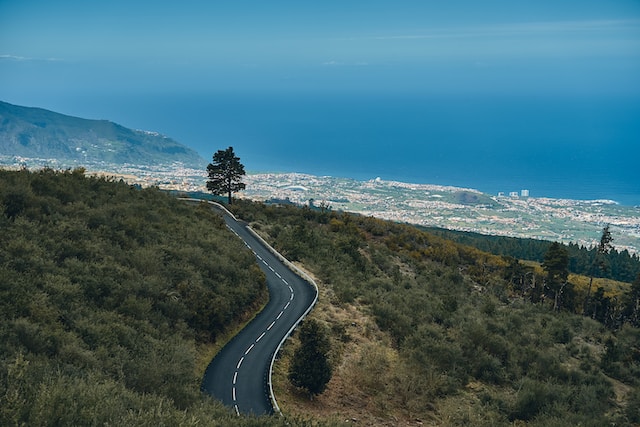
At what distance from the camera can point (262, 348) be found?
21.9 m

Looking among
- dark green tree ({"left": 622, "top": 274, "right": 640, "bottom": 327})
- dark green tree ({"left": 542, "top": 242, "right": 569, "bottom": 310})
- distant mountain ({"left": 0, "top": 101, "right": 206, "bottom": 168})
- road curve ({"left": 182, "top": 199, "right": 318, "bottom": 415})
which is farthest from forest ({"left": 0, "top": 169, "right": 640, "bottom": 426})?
distant mountain ({"left": 0, "top": 101, "right": 206, "bottom": 168})

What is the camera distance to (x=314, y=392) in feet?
61.0

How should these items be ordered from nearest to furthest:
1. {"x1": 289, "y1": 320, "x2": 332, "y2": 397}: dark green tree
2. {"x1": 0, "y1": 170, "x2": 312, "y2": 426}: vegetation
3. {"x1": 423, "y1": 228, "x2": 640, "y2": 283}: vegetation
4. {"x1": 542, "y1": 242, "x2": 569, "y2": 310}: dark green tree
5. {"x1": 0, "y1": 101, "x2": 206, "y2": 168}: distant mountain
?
1. {"x1": 0, "y1": 170, "x2": 312, "y2": 426}: vegetation
2. {"x1": 289, "y1": 320, "x2": 332, "y2": 397}: dark green tree
3. {"x1": 542, "y1": 242, "x2": 569, "y2": 310}: dark green tree
4. {"x1": 423, "y1": 228, "x2": 640, "y2": 283}: vegetation
5. {"x1": 0, "y1": 101, "x2": 206, "y2": 168}: distant mountain

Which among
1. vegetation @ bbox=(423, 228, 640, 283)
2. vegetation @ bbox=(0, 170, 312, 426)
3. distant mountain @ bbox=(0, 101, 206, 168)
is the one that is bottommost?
vegetation @ bbox=(0, 170, 312, 426)

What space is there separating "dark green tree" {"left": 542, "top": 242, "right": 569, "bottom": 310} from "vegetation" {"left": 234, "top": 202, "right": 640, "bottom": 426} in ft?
0.33

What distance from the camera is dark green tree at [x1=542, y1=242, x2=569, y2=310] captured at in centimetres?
4066

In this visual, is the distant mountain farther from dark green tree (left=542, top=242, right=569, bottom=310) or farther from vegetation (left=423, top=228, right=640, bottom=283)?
dark green tree (left=542, top=242, right=569, bottom=310)

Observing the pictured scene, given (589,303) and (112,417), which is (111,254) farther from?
(589,303)

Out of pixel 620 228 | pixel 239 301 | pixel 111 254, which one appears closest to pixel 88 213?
pixel 111 254

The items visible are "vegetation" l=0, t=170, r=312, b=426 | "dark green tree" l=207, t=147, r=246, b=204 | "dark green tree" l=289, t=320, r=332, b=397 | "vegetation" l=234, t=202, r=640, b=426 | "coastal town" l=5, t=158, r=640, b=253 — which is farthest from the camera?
"coastal town" l=5, t=158, r=640, b=253

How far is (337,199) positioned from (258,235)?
108 m

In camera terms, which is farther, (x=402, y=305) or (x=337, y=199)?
(x=337, y=199)

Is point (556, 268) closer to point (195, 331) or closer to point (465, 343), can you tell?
point (465, 343)

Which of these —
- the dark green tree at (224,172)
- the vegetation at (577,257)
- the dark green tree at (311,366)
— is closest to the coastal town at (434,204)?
the vegetation at (577,257)
